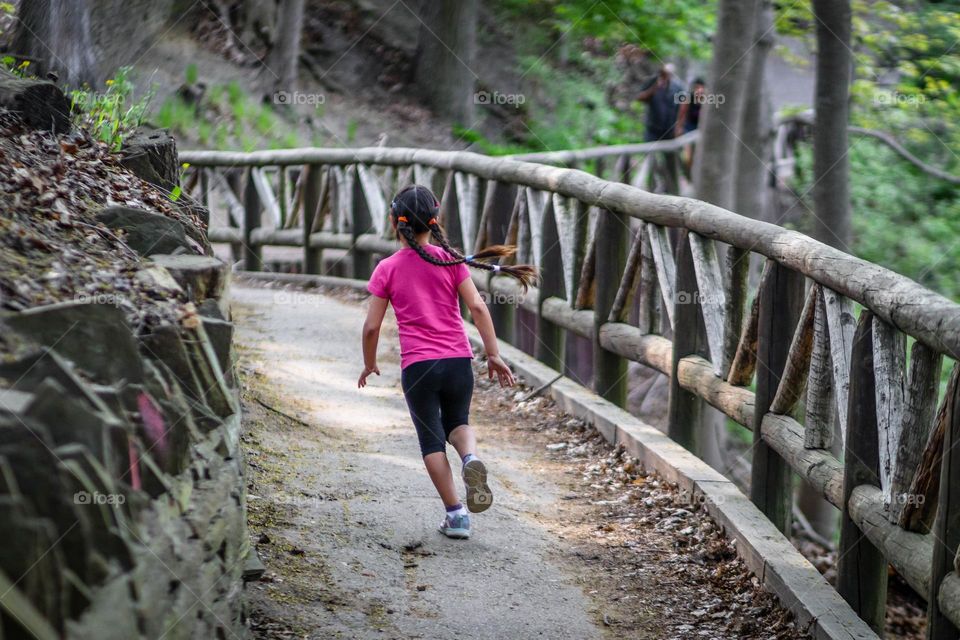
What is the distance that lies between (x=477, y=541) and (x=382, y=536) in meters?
0.44

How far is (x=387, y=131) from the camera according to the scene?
880 inches

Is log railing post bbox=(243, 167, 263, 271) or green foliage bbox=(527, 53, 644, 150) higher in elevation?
green foliage bbox=(527, 53, 644, 150)

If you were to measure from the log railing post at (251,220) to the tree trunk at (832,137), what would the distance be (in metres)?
6.35


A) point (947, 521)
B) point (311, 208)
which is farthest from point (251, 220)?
point (947, 521)

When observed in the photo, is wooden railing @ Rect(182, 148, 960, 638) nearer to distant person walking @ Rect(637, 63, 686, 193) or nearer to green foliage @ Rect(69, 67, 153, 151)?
green foliage @ Rect(69, 67, 153, 151)

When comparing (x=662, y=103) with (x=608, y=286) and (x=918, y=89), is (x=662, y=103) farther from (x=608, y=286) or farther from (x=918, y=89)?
(x=608, y=286)

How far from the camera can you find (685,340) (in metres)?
6.39

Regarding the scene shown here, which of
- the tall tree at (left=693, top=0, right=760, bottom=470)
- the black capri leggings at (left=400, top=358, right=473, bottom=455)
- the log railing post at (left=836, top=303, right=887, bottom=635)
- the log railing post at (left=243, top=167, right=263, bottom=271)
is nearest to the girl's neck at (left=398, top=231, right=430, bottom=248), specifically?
the black capri leggings at (left=400, top=358, right=473, bottom=455)

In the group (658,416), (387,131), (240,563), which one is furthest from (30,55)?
(387,131)

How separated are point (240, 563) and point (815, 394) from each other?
2499 mm

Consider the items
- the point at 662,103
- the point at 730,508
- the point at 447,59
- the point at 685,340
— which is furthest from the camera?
the point at 447,59

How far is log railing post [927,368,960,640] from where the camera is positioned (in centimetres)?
347

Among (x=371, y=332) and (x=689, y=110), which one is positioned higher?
(x=689, y=110)

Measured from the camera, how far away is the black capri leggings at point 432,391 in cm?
500
